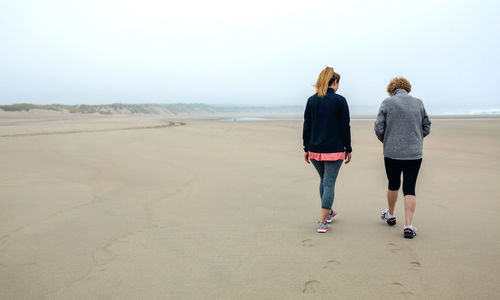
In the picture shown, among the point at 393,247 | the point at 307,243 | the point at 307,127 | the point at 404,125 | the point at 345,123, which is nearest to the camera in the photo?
the point at 393,247

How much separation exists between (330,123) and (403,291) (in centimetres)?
172

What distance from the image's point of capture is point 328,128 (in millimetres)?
3445

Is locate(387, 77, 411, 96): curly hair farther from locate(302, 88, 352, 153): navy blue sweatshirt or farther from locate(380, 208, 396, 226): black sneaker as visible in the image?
locate(380, 208, 396, 226): black sneaker

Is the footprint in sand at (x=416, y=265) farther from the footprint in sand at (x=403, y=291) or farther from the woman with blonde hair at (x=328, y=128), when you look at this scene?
the woman with blonde hair at (x=328, y=128)

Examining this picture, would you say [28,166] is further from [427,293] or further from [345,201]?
[427,293]

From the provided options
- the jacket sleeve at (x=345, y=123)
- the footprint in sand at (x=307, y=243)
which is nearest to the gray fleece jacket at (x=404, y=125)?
the jacket sleeve at (x=345, y=123)

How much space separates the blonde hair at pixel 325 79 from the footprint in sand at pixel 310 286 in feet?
6.19

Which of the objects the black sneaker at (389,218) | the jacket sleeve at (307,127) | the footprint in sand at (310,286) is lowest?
the footprint in sand at (310,286)

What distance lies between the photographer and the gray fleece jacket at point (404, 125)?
3293 millimetres

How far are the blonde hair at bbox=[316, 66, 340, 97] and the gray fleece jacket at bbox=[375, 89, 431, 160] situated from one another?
1.98ft

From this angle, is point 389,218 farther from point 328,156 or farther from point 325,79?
point 325,79

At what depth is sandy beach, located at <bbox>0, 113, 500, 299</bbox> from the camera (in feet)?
7.87

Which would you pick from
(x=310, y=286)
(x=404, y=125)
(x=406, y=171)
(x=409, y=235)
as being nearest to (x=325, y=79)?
(x=404, y=125)

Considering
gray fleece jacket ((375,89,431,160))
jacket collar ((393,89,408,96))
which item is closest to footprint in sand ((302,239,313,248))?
gray fleece jacket ((375,89,431,160))
